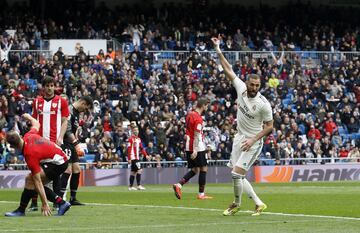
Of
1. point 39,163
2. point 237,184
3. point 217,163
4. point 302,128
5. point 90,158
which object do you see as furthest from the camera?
point 302,128

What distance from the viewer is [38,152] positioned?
15430 millimetres

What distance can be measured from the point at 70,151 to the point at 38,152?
3.75 metres

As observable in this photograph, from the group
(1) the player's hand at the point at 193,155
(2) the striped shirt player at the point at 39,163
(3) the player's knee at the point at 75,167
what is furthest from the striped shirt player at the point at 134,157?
(2) the striped shirt player at the point at 39,163

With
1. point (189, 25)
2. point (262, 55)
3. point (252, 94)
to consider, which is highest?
point (189, 25)

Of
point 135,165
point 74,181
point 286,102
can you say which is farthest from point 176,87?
point 74,181

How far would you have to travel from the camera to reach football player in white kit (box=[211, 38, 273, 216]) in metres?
15.9

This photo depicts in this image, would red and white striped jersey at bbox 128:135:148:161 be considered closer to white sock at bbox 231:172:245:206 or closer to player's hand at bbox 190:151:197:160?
player's hand at bbox 190:151:197:160

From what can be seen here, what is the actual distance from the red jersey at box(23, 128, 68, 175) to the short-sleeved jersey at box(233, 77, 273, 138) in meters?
3.00

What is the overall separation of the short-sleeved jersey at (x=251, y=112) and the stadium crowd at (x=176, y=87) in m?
20.7

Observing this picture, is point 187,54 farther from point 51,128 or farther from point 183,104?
point 51,128

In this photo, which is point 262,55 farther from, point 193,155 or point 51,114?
point 51,114

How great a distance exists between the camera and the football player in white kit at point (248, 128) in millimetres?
15867

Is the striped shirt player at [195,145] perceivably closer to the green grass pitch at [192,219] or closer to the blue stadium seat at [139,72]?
the green grass pitch at [192,219]

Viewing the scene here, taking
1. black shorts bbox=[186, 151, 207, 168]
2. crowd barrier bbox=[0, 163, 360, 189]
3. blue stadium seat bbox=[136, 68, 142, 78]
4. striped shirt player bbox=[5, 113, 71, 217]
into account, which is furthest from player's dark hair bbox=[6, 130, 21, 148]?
blue stadium seat bbox=[136, 68, 142, 78]
